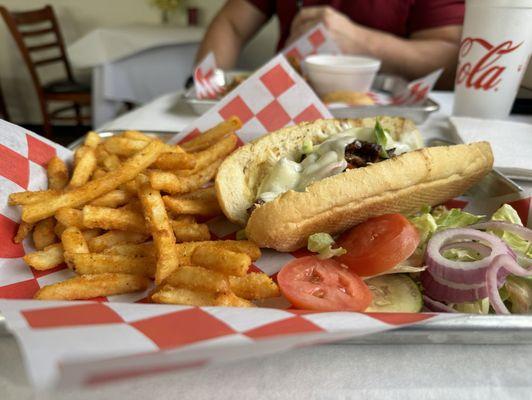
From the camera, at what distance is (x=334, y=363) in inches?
35.2

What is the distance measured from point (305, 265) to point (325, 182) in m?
0.25

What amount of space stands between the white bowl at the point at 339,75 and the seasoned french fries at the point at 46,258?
185 centimetres

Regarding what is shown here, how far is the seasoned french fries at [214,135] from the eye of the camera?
1670 mm

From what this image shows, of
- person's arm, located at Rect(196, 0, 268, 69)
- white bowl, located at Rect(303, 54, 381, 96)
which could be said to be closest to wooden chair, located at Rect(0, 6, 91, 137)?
person's arm, located at Rect(196, 0, 268, 69)

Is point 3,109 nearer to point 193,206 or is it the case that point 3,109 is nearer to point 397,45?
point 397,45

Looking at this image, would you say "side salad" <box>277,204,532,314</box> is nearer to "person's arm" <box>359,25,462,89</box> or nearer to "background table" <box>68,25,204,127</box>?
"person's arm" <box>359,25,462,89</box>

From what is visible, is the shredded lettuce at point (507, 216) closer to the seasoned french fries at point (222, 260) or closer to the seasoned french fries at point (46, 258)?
the seasoned french fries at point (222, 260)

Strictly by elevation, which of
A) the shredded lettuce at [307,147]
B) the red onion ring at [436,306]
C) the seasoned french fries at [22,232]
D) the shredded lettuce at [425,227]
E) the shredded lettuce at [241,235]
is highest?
the shredded lettuce at [307,147]

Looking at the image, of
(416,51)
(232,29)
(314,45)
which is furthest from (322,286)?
(232,29)

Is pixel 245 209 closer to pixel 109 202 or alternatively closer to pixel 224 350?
pixel 109 202

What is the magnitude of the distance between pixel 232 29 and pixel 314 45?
116 centimetres

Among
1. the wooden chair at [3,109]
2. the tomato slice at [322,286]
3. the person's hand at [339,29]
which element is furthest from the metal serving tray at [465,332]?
the wooden chair at [3,109]

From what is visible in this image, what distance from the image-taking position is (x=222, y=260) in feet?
3.65

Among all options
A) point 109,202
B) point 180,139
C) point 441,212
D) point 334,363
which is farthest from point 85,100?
point 334,363
